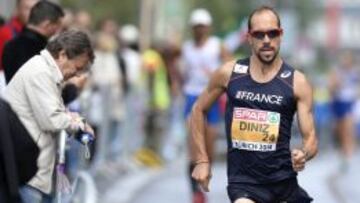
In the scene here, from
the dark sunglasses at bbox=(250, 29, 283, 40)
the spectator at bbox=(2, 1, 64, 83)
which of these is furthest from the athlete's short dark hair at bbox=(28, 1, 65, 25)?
the dark sunglasses at bbox=(250, 29, 283, 40)

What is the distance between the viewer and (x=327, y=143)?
2694cm

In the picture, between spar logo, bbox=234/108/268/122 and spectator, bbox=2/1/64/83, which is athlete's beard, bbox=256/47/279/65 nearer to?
spar logo, bbox=234/108/268/122

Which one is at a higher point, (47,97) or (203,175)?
(47,97)

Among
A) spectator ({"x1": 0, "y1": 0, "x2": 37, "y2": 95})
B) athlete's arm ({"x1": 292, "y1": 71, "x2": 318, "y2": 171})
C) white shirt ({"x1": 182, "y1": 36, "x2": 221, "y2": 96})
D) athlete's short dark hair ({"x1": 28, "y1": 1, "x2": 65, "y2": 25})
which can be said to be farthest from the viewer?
white shirt ({"x1": 182, "y1": 36, "x2": 221, "y2": 96})

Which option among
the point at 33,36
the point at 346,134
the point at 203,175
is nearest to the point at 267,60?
the point at 203,175

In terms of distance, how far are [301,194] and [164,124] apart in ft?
43.2

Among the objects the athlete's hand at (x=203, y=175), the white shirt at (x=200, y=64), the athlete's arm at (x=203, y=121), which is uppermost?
the athlete's arm at (x=203, y=121)

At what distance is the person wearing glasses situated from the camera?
24.4ft

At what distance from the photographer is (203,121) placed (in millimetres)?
7891

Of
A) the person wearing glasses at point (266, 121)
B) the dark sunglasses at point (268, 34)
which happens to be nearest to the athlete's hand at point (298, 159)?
the person wearing glasses at point (266, 121)

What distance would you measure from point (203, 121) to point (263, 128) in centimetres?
56

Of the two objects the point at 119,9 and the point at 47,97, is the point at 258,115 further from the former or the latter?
the point at 119,9

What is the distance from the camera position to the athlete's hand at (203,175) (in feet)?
24.9

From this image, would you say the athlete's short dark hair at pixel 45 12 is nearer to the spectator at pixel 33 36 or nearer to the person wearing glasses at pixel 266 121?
the spectator at pixel 33 36
